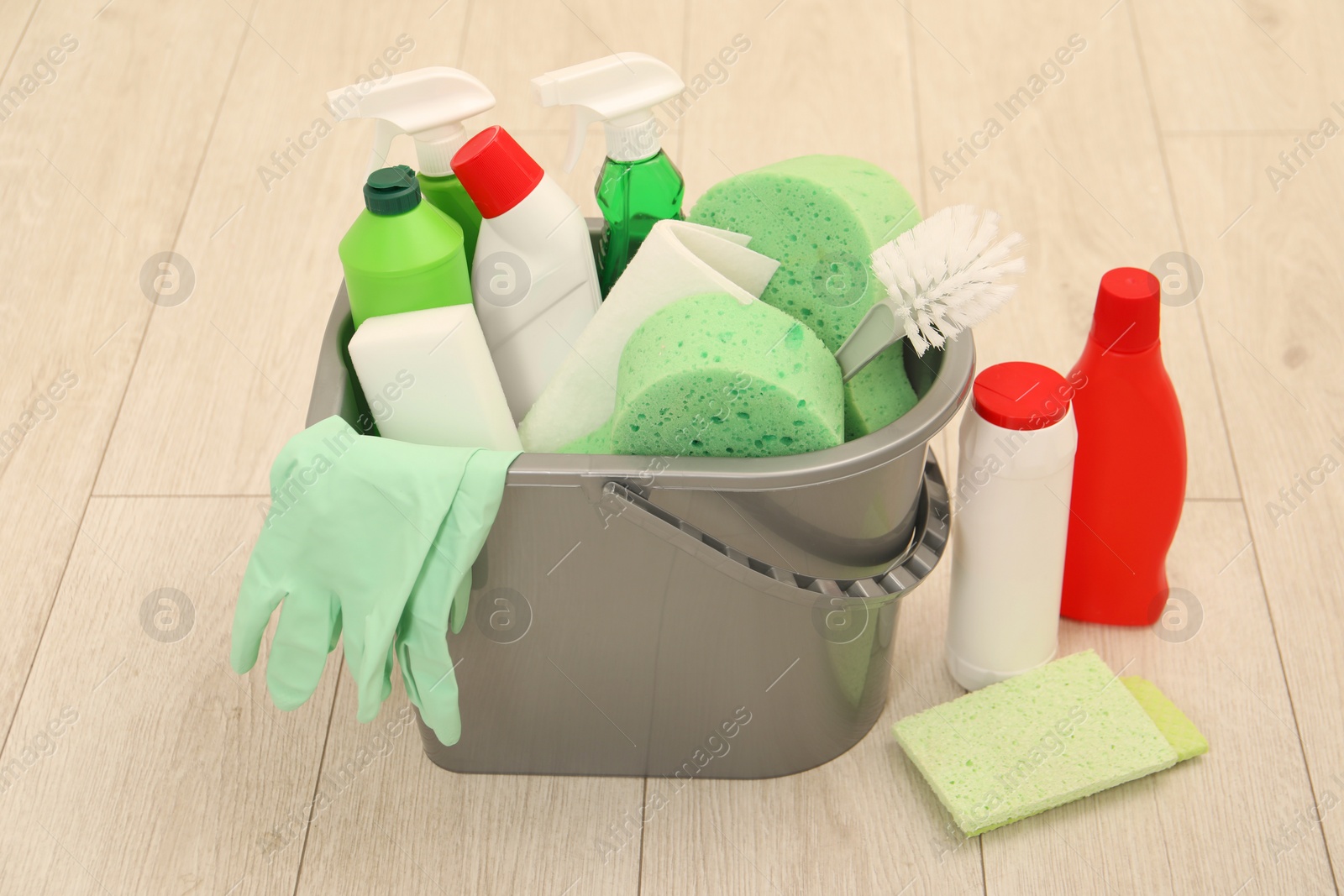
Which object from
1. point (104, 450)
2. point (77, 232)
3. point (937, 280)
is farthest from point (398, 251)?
point (77, 232)

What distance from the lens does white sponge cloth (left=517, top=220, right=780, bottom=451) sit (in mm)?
655

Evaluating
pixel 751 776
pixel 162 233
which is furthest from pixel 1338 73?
pixel 162 233

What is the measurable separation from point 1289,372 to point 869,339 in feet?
1.76

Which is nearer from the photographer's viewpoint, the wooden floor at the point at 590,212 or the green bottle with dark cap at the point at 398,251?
the green bottle with dark cap at the point at 398,251

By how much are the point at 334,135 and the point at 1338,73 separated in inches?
40.8

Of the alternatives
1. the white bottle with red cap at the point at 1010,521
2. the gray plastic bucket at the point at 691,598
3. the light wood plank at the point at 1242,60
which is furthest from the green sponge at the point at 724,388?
the light wood plank at the point at 1242,60

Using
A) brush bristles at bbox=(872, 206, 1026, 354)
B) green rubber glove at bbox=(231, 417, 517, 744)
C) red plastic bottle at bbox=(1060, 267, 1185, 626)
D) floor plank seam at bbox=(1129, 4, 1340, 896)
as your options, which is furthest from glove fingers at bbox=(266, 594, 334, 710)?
floor plank seam at bbox=(1129, 4, 1340, 896)

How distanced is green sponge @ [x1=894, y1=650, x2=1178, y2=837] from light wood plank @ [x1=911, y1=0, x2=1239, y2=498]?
0.77 feet

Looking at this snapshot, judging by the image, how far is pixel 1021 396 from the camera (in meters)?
0.70

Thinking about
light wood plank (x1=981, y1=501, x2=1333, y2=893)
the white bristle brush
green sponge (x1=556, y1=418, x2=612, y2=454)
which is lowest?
light wood plank (x1=981, y1=501, x2=1333, y2=893)

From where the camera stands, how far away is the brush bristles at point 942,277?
0.61 meters

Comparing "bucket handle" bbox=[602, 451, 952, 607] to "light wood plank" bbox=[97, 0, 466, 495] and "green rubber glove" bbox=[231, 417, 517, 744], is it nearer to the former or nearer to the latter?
"green rubber glove" bbox=[231, 417, 517, 744]

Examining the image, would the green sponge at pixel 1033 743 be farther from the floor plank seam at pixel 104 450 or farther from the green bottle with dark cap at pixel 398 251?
the floor plank seam at pixel 104 450

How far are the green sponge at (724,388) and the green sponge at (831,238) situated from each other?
48 millimetres
